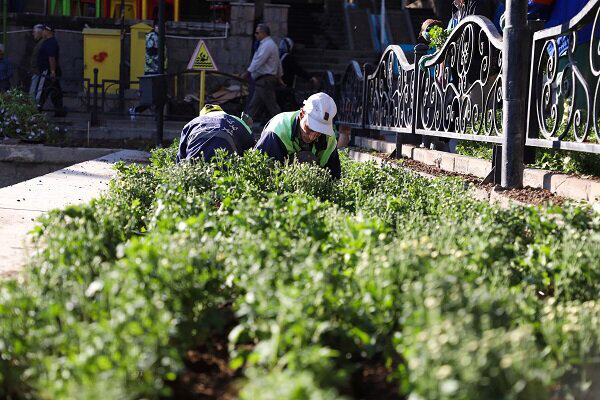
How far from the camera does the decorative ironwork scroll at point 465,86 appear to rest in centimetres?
759

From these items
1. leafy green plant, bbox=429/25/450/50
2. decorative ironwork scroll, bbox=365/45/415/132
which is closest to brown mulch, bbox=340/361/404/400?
leafy green plant, bbox=429/25/450/50

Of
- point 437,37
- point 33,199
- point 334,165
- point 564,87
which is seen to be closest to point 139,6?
point 437,37

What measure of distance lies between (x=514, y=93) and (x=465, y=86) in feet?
5.57

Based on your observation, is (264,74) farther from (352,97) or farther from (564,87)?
(564,87)

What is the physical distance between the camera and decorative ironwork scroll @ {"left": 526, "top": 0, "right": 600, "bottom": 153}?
232 inches

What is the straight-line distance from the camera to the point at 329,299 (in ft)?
9.67

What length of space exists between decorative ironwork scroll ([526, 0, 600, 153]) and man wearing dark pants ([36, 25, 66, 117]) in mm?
14287

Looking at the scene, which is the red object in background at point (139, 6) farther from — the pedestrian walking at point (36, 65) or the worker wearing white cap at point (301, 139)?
the worker wearing white cap at point (301, 139)

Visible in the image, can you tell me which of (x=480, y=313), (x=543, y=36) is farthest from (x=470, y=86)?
(x=480, y=313)

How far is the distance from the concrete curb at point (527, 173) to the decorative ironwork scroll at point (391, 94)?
0.31m

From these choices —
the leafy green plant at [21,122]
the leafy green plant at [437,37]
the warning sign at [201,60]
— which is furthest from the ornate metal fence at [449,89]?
the leafy green plant at [21,122]

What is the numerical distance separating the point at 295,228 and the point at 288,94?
16.5 meters

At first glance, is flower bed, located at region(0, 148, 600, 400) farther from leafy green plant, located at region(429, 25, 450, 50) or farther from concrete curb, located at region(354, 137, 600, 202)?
leafy green plant, located at region(429, 25, 450, 50)

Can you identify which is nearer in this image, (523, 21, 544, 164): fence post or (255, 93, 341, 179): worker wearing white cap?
(523, 21, 544, 164): fence post
